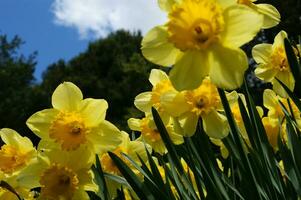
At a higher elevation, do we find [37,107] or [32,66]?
[32,66]

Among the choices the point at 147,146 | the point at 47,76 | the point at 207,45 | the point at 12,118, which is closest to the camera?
the point at 207,45

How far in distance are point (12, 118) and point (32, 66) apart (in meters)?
4.30

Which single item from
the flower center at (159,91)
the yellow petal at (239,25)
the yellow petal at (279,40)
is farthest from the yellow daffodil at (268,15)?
the yellow petal at (279,40)

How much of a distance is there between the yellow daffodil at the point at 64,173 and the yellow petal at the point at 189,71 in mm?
395

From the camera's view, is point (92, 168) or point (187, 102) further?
point (92, 168)

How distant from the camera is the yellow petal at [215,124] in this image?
1.29m

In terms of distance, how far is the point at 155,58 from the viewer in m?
1.06

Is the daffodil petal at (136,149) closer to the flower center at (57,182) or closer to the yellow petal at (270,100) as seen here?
the flower center at (57,182)

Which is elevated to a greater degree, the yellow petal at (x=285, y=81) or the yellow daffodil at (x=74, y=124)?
the yellow daffodil at (x=74, y=124)

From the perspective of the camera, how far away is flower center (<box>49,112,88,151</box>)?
130 cm

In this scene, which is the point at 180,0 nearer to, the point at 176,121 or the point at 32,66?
the point at 176,121

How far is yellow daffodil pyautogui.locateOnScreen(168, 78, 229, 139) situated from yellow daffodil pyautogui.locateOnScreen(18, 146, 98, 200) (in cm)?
25

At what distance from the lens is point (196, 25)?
3.39ft

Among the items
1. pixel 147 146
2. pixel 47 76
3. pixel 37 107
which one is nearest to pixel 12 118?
pixel 37 107
